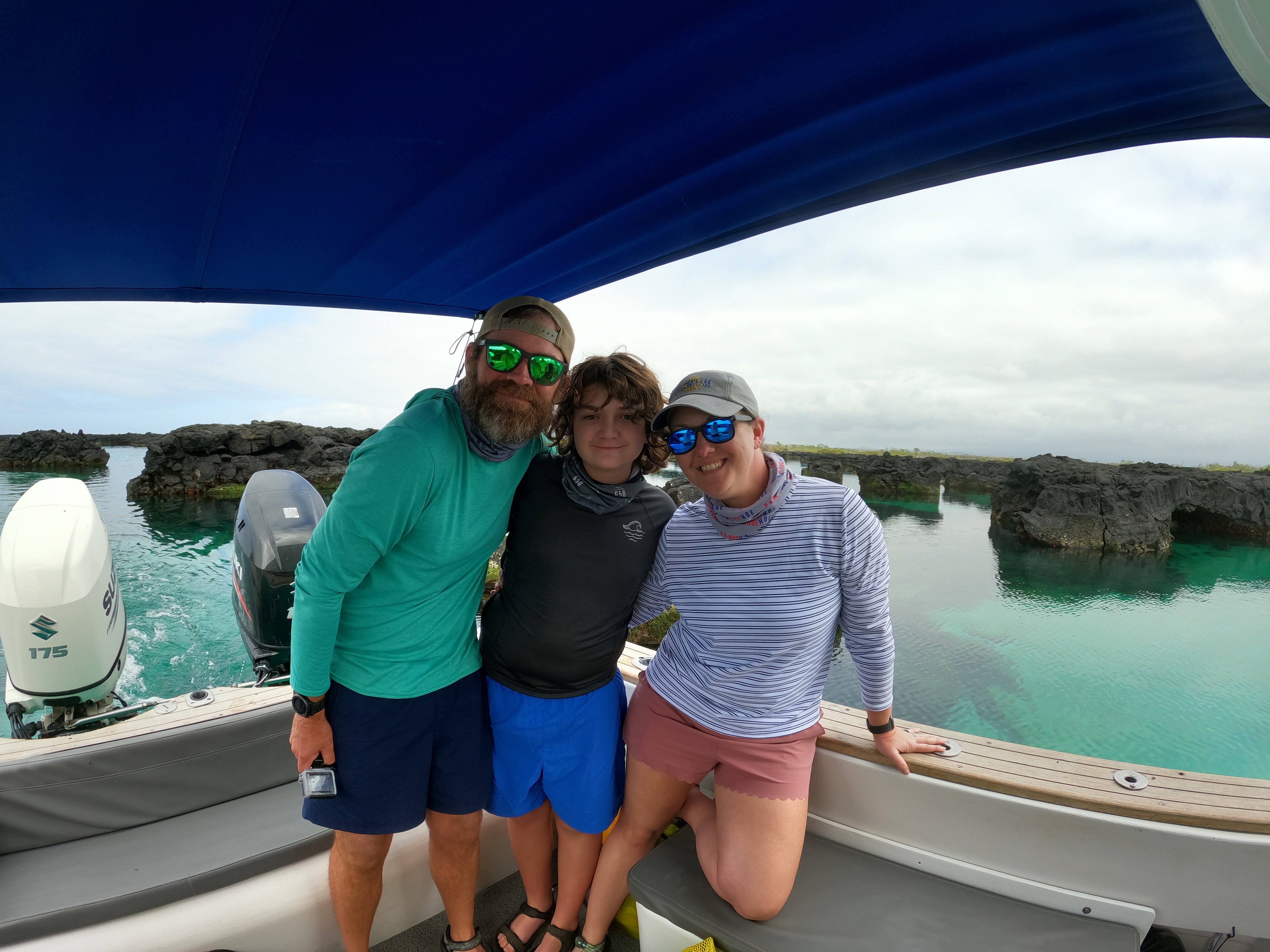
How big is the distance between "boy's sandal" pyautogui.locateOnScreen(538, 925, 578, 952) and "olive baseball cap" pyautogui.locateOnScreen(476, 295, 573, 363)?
4.99 feet

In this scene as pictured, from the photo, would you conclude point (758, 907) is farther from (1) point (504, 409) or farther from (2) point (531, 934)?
(1) point (504, 409)

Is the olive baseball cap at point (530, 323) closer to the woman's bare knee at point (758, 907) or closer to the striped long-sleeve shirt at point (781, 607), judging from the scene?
the striped long-sleeve shirt at point (781, 607)

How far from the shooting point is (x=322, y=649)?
1.18 metres

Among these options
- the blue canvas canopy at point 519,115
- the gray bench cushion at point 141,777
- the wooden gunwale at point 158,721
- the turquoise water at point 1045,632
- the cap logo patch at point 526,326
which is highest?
the blue canvas canopy at point 519,115

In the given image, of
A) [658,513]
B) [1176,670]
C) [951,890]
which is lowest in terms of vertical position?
[1176,670]

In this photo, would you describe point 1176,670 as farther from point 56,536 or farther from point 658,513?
point 56,536

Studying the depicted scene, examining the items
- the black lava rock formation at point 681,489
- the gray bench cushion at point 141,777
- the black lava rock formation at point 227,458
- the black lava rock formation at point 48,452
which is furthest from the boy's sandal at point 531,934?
the black lava rock formation at point 48,452

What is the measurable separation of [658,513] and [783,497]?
0.32m

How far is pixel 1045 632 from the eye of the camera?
21516 mm

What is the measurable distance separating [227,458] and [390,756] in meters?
30.5

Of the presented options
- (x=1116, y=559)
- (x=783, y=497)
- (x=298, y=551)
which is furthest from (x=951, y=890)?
(x=1116, y=559)

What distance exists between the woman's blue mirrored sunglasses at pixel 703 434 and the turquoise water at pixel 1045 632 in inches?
328

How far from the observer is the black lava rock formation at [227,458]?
24.9 m

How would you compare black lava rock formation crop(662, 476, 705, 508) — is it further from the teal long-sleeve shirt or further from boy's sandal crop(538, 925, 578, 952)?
the teal long-sleeve shirt
